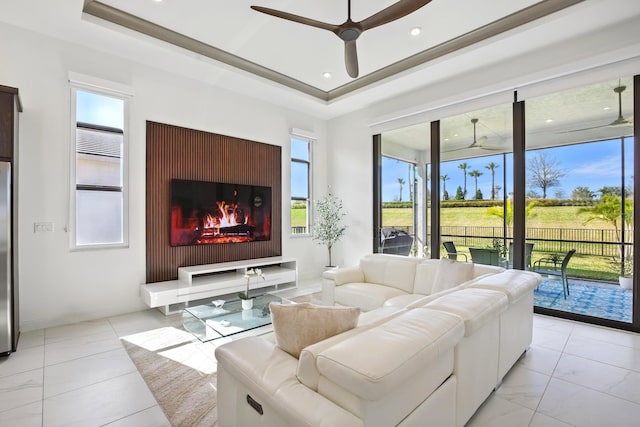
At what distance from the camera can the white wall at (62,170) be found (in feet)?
10.7

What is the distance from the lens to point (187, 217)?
4355 millimetres

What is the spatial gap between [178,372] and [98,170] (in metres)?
2.74

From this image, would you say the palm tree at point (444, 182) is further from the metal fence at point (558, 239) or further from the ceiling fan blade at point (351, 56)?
the ceiling fan blade at point (351, 56)

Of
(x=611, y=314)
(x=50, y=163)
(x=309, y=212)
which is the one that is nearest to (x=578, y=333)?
(x=611, y=314)

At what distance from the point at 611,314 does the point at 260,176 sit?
5.03m

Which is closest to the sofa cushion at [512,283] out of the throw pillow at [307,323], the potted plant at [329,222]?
the throw pillow at [307,323]

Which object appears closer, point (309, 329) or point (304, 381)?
point (304, 381)

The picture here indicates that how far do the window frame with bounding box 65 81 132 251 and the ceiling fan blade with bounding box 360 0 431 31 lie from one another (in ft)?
10.4

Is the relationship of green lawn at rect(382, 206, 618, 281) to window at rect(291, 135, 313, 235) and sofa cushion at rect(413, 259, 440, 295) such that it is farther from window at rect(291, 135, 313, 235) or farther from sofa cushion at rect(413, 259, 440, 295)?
window at rect(291, 135, 313, 235)

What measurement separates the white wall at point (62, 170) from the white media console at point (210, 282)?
0.46 m

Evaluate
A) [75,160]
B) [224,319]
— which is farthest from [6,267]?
[224,319]

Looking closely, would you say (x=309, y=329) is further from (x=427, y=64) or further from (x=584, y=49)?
(x=584, y=49)

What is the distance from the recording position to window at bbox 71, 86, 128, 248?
11.8 ft

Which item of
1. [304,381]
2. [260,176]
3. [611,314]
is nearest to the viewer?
[304,381]
